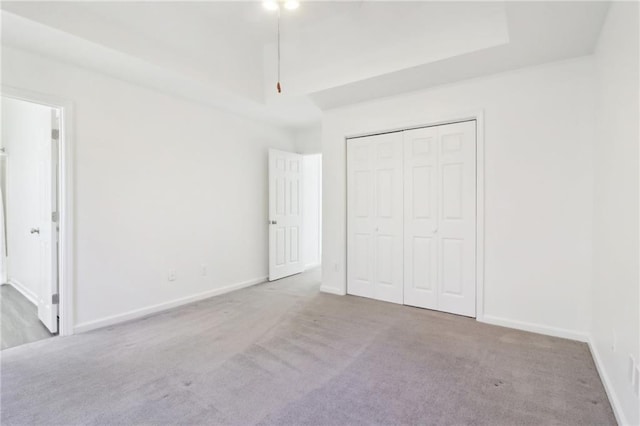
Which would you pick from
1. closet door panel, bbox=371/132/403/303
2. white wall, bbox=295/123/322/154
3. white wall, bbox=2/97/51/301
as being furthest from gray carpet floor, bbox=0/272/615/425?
white wall, bbox=295/123/322/154

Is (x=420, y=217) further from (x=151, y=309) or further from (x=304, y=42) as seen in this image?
(x=151, y=309)

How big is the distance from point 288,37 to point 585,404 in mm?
4116

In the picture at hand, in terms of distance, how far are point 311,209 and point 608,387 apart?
4.70 meters

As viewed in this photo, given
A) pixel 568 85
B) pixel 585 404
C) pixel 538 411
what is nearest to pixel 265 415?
pixel 538 411

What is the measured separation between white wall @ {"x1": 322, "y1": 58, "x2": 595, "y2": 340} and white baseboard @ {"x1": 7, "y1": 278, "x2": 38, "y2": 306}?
204 inches

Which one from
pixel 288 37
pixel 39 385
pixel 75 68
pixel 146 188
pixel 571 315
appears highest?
pixel 288 37

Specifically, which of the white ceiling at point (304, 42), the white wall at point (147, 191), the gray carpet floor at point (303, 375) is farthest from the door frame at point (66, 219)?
the white ceiling at point (304, 42)

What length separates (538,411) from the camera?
1.70m

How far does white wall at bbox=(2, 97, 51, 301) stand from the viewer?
340 centimetres

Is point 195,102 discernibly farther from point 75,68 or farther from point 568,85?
point 568,85

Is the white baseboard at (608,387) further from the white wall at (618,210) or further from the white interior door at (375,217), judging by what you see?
the white interior door at (375,217)

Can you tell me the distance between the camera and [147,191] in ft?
10.7

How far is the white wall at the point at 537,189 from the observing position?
Answer: 259 centimetres

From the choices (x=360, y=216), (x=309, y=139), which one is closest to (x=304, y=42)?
(x=309, y=139)
